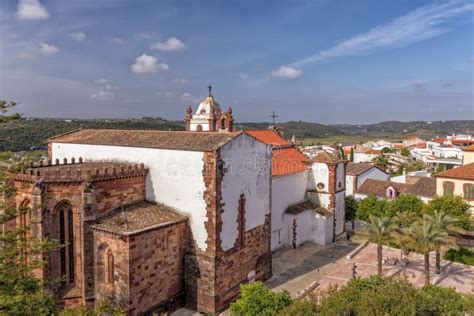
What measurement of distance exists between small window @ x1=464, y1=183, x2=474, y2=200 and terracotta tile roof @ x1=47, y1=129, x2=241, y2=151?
25802 millimetres

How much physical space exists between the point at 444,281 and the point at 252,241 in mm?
12713

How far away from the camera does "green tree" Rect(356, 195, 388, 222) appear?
35.2 m

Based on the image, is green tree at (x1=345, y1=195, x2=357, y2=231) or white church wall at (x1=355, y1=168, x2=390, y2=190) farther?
white church wall at (x1=355, y1=168, x2=390, y2=190)

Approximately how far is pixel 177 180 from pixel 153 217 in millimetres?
2362

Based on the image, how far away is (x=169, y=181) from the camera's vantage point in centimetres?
2102

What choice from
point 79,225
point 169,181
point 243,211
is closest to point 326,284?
point 243,211

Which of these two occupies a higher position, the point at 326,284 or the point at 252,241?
the point at 252,241

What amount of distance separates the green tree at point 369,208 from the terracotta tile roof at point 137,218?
21279mm

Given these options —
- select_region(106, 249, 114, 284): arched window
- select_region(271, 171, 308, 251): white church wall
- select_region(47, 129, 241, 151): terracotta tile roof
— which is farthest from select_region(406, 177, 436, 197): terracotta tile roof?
select_region(106, 249, 114, 284): arched window

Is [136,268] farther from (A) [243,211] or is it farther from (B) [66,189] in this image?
(A) [243,211]

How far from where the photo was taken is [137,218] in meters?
19.3

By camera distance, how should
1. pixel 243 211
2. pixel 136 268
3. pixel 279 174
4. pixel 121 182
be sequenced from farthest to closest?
pixel 279 174
pixel 243 211
pixel 121 182
pixel 136 268

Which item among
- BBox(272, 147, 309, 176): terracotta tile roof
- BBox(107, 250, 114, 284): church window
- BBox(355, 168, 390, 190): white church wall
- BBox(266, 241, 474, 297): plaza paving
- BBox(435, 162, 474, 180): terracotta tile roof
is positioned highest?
BBox(272, 147, 309, 176): terracotta tile roof

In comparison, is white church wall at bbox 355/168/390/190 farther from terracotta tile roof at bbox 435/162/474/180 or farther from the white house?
terracotta tile roof at bbox 435/162/474/180
